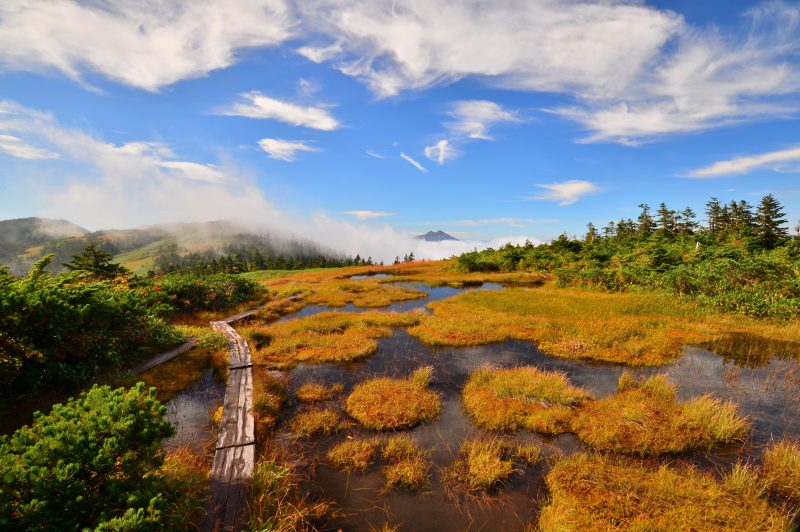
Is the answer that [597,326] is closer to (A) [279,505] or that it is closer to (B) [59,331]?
(A) [279,505]

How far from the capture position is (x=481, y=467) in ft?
26.1

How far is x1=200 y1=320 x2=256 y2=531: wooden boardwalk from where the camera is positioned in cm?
598

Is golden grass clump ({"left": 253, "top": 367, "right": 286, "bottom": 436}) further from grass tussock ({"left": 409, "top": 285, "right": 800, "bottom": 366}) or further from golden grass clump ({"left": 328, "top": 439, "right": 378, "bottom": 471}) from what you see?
grass tussock ({"left": 409, "top": 285, "right": 800, "bottom": 366})

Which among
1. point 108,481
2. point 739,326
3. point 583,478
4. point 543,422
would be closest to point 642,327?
point 739,326

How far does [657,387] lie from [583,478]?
251 inches

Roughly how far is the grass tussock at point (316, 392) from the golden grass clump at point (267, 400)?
2.01 ft

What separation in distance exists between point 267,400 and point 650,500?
10.2 m

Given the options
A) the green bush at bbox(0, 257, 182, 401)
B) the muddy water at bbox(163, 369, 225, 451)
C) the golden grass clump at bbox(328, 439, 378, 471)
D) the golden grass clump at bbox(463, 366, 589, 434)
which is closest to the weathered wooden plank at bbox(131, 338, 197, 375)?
the green bush at bbox(0, 257, 182, 401)

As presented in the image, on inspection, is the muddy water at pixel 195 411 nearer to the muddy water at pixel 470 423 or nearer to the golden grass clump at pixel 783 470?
the muddy water at pixel 470 423

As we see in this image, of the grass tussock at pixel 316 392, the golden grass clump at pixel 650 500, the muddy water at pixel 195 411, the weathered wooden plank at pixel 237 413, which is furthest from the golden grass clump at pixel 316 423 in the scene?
the golden grass clump at pixel 650 500

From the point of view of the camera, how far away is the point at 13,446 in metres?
4.48

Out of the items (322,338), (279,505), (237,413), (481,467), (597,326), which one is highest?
(597,326)

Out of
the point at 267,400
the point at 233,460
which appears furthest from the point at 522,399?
the point at 233,460

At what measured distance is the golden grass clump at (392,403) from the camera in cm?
1021
